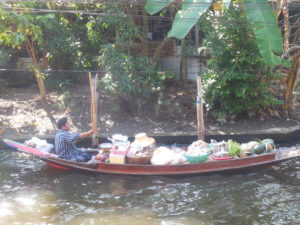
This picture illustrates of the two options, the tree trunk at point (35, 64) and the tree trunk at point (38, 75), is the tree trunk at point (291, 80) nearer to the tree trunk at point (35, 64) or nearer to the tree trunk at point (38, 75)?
the tree trunk at point (38, 75)

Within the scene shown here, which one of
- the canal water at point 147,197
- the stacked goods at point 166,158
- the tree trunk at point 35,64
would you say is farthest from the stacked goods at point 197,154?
the tree trunk at point 35,64

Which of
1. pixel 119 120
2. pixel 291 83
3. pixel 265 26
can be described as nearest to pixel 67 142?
pixel 119 120

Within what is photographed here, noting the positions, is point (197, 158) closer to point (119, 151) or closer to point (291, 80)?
point (119, 151)

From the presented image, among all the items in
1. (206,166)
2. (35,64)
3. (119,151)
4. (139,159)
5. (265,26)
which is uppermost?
(265,26)

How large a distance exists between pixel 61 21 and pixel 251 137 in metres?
7.36

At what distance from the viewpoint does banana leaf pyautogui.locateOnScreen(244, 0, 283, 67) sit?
884 centimetres

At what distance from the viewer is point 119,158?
922cm

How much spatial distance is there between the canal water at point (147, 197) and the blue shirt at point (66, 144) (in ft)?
1.75

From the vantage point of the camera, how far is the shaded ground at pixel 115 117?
12.2m

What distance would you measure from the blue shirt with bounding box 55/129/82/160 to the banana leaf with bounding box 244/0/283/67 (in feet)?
15.8

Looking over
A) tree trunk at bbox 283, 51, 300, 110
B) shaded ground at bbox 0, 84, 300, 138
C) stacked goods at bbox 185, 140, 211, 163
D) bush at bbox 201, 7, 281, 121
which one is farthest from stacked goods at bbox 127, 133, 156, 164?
tree trunk at bbox 283, 51, 300, 110

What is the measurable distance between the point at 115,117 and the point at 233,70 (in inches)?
160

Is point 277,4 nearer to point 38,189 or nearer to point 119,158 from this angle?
point 119,158

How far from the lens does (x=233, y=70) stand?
11906 mm
